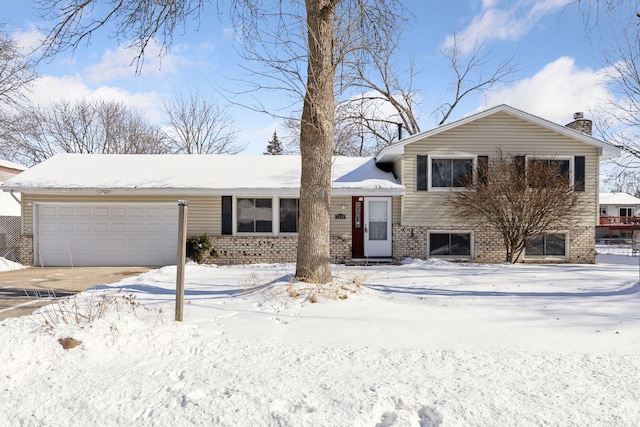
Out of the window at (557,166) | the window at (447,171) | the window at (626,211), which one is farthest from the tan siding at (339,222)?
the window at (626,211)

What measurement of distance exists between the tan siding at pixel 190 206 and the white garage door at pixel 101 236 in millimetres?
181

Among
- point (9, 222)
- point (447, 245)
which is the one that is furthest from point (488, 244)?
point (9, 222)

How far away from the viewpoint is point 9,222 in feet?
49.1

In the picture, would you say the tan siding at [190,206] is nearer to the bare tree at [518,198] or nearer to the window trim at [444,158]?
the window trim at [444,158]

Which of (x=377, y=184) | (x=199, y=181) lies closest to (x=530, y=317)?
(x=377, y=184)

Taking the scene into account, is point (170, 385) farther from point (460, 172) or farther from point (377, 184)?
point (460, 172)

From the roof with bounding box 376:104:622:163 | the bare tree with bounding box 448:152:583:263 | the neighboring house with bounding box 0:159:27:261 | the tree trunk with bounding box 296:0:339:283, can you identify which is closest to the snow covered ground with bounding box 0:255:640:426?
the tree trunk with bounding box 296:0:339:283

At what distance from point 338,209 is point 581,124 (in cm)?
976

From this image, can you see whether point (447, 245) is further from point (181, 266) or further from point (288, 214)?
point (181, 266)

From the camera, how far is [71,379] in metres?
3.15

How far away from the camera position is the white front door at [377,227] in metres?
12.5

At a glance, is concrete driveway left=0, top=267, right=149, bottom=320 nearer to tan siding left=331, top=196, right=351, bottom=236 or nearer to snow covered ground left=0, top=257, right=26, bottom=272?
snow covered ground left=0, top=257, right=26, bottom=272

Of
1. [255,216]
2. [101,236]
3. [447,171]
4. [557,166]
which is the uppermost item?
[557,166]

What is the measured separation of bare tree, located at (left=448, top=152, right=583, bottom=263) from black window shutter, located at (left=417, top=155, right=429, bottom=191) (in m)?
0.96
